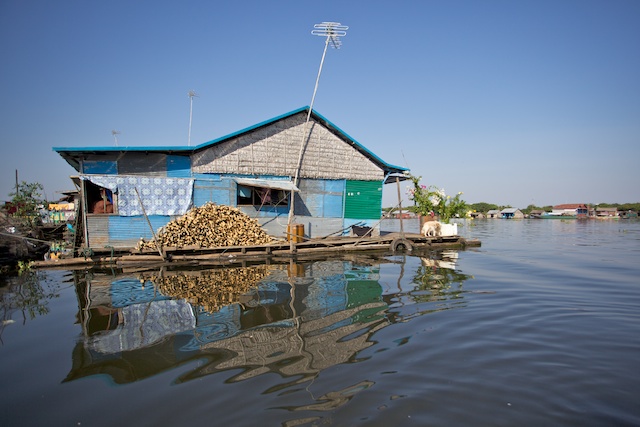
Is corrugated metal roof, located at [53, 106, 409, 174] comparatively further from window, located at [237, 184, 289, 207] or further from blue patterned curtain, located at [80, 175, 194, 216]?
window, located at [237, 184, 289, 207]

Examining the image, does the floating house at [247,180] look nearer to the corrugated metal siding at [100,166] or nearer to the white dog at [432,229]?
the corrugated metal siding at [100,166]

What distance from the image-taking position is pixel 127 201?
42.4ft

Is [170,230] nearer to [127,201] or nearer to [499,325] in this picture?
[127,201]

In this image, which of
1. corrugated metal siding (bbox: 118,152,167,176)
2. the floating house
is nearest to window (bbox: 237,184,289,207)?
the floating house

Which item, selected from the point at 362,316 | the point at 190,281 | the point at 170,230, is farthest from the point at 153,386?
the point at 170,230

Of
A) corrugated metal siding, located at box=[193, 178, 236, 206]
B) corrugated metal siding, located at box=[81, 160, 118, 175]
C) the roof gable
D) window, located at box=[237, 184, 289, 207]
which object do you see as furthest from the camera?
window, located at box=[237, 184, 289, 207]

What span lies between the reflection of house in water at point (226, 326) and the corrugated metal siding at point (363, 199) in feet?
27.1

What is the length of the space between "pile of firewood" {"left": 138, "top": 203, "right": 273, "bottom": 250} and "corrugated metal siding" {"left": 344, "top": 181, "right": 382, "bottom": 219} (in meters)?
4.81

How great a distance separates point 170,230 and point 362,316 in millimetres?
8757

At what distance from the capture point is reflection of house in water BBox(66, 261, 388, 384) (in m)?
3.85

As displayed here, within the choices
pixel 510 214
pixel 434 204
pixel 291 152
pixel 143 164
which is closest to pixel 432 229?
pixel 434 204

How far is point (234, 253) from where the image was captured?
39.3ft

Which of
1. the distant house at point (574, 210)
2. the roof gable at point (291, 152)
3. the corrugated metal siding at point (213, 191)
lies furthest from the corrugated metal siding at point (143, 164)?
the distant house at point (574, 210)

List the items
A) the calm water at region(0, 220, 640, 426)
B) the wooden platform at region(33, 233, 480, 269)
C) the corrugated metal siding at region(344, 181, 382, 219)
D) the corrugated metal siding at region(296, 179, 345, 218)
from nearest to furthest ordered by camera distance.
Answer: the calm water at region(0, 220, 640, 426) < the wooden platform at region(33, 233, 480, 269) < the corrugated metal siding at region(296, 179, 345, 218) < the corrugated metal siding at region(344, 181, 382, 219)
